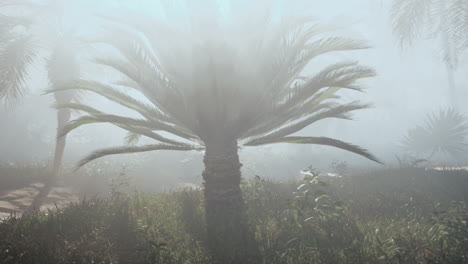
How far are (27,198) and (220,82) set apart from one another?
7031 millimetres

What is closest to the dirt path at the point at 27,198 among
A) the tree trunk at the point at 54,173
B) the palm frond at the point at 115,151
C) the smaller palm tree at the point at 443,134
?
the tree trunk at the point at 54,173

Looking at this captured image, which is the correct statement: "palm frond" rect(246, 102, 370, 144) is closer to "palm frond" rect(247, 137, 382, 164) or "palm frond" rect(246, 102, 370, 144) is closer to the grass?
"palm frond" rect(247, 137, 382, 164)

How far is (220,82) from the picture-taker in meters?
5.61

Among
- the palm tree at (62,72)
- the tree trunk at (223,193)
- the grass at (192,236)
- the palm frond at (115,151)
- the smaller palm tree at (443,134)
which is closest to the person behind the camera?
the grass at (192,236)

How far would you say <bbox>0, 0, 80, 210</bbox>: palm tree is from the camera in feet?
31.2

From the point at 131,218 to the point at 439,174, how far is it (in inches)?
447

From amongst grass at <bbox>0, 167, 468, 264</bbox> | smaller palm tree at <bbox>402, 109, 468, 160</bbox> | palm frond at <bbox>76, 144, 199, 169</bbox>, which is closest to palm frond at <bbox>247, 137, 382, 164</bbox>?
grass at <bbox>0, 167, 468, 264</bbox>

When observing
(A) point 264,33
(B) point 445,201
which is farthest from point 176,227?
(B) point 445,201

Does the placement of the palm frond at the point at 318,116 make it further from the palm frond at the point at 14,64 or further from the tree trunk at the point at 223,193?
the palm frond at the point at 14,64

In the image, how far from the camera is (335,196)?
8.45 metres

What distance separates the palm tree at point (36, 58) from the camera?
950cm

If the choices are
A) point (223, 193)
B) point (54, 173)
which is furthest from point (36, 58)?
point (223, 193)

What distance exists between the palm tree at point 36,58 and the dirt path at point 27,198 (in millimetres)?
179

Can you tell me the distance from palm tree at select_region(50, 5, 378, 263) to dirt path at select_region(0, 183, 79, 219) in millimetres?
3289
